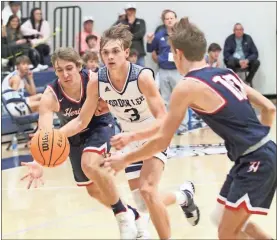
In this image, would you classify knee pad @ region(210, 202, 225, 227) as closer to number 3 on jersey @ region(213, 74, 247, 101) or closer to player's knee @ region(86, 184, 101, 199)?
number 3 on jersey @ region(213, 74, 247, 101)

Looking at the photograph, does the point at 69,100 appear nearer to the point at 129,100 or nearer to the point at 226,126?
the point at 129,100

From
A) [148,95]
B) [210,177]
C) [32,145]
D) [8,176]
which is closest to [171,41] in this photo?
[148,95]

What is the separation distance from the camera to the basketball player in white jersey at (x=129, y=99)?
17.4ft

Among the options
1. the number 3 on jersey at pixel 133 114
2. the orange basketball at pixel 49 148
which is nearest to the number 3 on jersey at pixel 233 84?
the number 3 on jersey at pixel 133 114

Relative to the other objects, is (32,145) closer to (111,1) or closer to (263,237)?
(263,237)

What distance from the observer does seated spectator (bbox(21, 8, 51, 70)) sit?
1354cm

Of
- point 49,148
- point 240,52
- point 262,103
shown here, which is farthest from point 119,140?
point 240,52

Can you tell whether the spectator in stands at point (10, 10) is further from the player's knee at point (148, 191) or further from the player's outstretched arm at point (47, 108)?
the player's knee at point (148, 191)

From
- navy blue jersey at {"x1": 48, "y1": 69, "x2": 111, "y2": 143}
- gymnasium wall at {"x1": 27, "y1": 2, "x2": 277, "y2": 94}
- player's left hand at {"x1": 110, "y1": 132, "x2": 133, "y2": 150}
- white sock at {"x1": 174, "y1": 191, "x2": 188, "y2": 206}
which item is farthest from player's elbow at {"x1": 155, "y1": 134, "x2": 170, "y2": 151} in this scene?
gymnasium wall at {"x1": 27, "y1": 2, "x2": 277, "y2": 94}

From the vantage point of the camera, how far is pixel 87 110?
5.69 metres

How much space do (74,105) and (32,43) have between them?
762 cm

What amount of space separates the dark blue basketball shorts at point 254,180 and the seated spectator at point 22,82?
6703 millimetres

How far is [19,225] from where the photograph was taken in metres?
7.81

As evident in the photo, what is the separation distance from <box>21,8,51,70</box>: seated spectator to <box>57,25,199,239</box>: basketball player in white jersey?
26.1 ft
